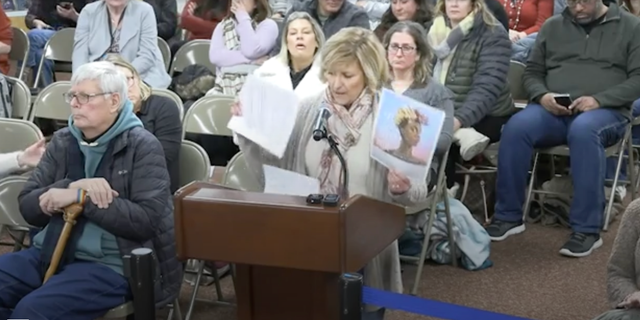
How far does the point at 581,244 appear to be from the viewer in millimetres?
4266

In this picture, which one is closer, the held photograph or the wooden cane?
the held photograph

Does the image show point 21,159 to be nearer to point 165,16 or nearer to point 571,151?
point 571,151

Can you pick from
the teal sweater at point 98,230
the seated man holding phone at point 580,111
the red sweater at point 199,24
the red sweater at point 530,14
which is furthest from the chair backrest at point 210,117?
the red sweater at point 530,14

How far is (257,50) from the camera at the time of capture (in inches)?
198

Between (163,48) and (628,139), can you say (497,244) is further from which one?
(163,48)

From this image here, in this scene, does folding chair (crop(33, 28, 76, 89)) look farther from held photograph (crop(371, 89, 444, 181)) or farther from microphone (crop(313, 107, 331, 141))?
held photograph (crop(371, 89, 444, 181))

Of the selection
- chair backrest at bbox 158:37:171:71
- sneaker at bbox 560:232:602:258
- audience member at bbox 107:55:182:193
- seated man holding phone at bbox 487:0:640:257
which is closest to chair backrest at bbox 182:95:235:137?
audience member at bbox 107:55:182:193

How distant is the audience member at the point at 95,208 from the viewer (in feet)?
9.27

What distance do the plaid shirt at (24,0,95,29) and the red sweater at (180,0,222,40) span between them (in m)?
1.00

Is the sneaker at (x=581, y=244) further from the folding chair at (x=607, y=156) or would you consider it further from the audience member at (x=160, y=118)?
the audience member at (x=160, y=118)

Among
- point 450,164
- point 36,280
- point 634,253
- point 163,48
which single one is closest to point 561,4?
point 450,164

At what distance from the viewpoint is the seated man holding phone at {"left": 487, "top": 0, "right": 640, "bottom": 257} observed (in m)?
4.34

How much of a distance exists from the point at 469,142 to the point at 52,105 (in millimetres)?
1999

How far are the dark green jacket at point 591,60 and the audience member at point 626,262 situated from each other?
1.97 metres
